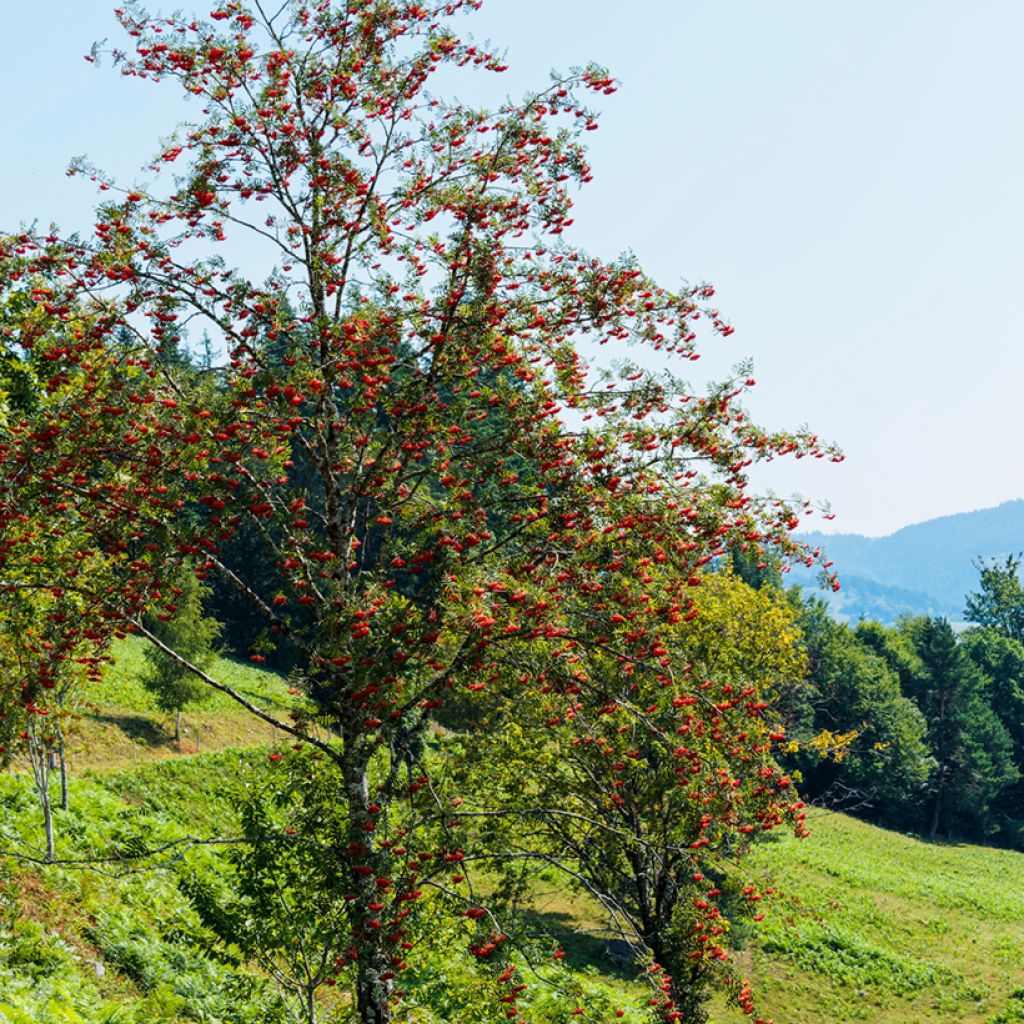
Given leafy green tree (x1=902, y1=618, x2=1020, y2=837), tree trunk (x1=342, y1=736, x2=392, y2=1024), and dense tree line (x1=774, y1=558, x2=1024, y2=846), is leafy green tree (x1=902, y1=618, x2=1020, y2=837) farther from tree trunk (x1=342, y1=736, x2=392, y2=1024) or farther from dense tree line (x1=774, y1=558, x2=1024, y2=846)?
tree trunk (x1=342, y1=736, x2=392, y2=1024)

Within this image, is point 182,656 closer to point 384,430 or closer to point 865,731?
point 384,430

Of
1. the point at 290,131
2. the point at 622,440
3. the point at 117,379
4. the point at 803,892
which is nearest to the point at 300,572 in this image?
the point at 117,379

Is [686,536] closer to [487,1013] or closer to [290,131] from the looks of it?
[487,1013]

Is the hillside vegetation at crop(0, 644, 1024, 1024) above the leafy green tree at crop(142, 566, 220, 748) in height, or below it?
below

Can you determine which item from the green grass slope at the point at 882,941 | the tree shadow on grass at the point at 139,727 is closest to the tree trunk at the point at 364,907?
the green grass slope at the point at 882,941

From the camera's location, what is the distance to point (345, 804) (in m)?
8.56

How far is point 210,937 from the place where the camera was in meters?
9.51

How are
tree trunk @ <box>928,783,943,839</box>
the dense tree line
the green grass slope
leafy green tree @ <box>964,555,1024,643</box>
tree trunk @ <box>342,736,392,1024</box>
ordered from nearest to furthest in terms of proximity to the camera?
1. tree trunk @ <box>342,736,392,1024</box>
2. the green grass slope
3. the dense tree line
4. tree trunk @ <box>928,783,943,839</box>
5. leafy green tree @ <box>964,555,1024,643</box>

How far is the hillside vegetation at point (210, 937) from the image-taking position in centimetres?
1145

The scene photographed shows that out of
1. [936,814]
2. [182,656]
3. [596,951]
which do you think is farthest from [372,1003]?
[936,814]

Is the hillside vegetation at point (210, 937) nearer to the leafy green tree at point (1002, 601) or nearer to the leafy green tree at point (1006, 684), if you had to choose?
the leafy green tree at point (1006, 684)

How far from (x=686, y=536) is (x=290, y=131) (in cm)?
514

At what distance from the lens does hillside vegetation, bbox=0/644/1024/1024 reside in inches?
451

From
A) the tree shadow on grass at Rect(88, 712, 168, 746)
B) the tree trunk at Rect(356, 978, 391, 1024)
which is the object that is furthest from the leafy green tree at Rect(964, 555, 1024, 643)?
the tree trunk at Rect(356, 978, 391, 1024)
